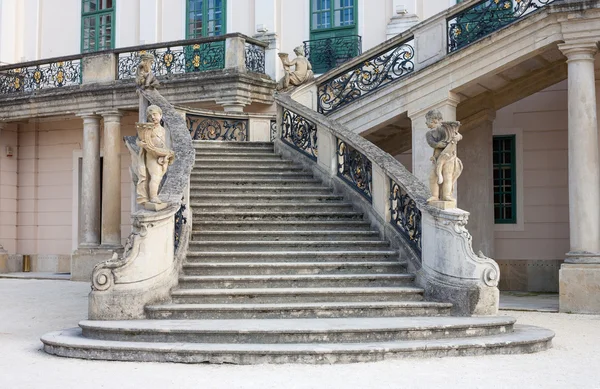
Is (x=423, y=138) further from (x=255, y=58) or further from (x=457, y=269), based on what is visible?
(x=255, y=58)

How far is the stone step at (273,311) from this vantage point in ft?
27.7

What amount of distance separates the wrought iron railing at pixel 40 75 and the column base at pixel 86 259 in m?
4.14

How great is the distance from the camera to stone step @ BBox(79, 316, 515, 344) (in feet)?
24.6

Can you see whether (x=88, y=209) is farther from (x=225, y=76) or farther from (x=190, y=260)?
(x=190, y=260)

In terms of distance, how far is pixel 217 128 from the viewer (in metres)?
14.7

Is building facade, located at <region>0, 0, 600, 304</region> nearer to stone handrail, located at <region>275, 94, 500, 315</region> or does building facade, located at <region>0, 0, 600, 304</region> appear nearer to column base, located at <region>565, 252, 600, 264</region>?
column base, located at <region>565, 252, 600, 264</region>

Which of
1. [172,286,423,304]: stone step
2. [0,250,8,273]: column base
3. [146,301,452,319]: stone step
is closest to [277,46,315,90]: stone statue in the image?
[172,286,423,304]: stone step

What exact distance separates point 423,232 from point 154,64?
35.6 feet

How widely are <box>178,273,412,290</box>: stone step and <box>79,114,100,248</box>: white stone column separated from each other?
10150mm

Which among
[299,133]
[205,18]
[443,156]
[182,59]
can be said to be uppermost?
[205,18]

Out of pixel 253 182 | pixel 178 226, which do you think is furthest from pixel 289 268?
pixel 253 182

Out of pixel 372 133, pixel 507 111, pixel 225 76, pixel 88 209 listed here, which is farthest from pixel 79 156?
pixel 507 111

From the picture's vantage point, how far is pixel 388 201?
10570mm

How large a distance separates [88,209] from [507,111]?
9.88m
